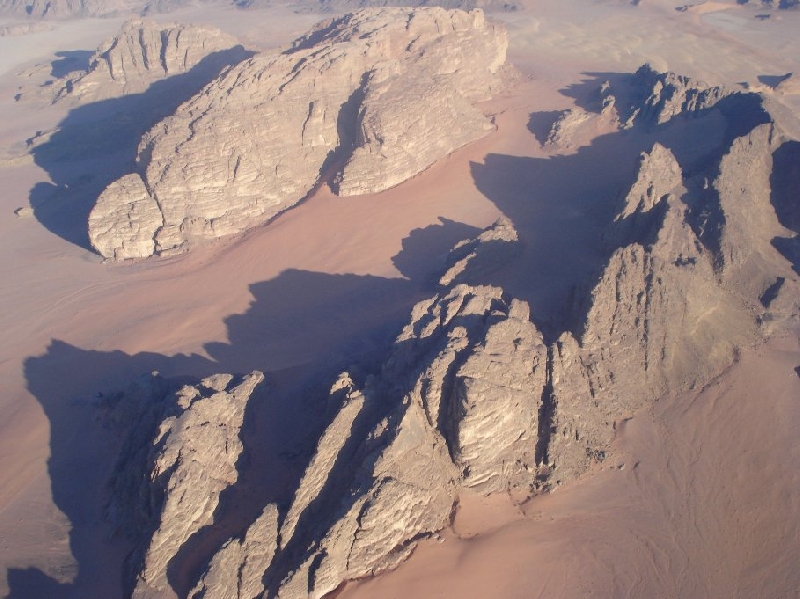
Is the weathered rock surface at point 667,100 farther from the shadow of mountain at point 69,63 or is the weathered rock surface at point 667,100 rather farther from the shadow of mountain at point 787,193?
→ the shadow of mountain at point 69,63

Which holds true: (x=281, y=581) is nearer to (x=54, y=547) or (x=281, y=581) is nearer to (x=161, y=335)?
(x=54, y=547)

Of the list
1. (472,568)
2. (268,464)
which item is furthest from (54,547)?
(472,568)

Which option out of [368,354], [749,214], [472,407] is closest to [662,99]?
[749,214]

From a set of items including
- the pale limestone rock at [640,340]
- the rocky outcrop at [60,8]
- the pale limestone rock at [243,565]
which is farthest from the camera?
the rocky outcrop at [60,8]

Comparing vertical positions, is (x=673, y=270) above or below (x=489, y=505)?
above

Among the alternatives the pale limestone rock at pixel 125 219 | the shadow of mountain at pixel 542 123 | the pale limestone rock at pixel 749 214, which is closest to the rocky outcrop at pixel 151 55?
the pale limestone rock at pixel 125 219

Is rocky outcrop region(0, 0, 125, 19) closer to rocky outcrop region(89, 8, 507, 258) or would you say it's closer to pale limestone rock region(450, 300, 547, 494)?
rocky outcrop region(89, 8, 507, 258)

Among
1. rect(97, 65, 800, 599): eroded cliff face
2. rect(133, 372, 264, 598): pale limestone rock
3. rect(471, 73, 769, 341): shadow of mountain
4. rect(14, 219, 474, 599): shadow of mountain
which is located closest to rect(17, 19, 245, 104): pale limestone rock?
rect(471, 73, 769, 341): shadow of mountain
